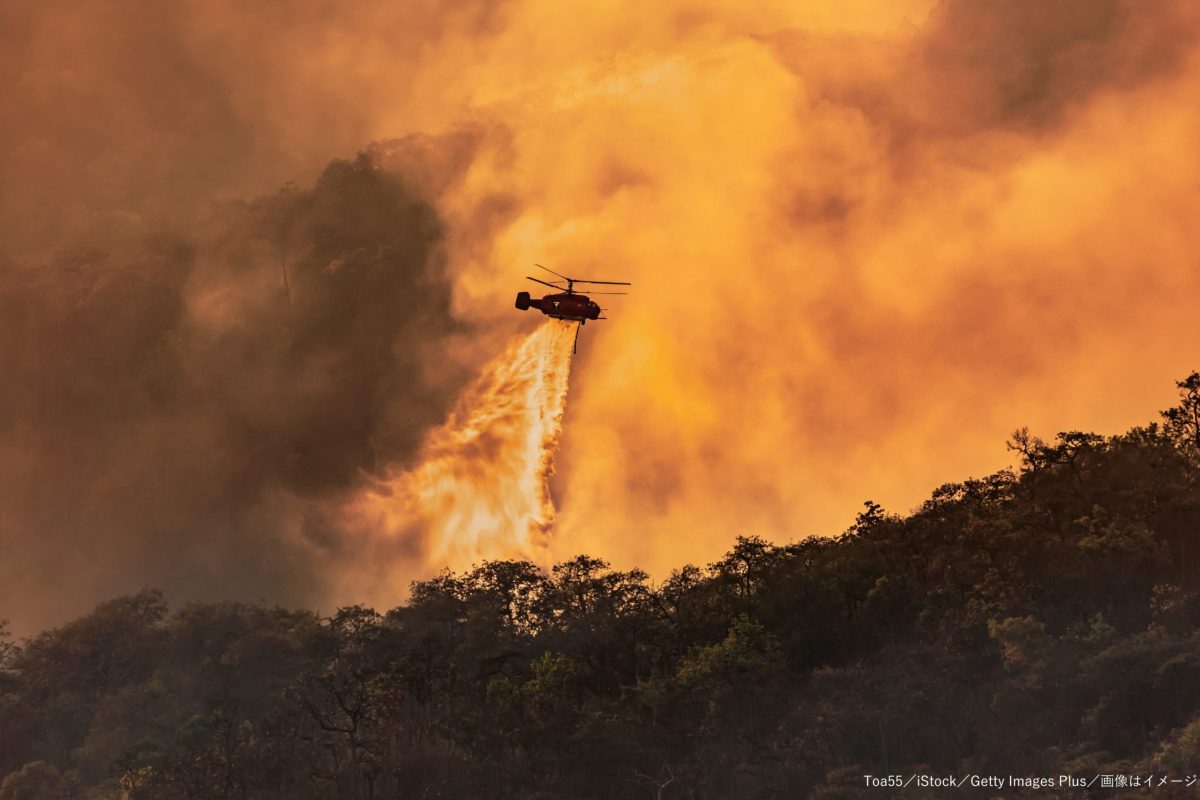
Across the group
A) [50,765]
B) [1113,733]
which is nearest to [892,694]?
[1113,733]

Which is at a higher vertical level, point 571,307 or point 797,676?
point 571,307

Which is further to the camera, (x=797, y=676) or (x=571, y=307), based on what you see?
(x=571, y=307)

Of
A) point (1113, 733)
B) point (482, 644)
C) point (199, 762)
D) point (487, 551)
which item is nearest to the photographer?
point (1113, 733)

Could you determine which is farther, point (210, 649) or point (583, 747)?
point (210, 649)

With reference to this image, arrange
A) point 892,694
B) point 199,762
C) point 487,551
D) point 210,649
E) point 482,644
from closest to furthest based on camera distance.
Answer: point 892,694 → point 199,762 → point 482,644 → point 210,649 → point 487,551

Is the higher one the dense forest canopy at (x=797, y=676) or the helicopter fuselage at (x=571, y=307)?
the helicopter fuselage at (x=571, y=307)

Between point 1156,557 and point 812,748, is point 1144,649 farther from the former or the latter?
point 812,748

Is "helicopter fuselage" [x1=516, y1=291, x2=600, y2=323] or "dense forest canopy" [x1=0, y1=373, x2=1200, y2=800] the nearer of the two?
"dense forest canopy" [x1=0, y1=373, x2=1200, y2=800]

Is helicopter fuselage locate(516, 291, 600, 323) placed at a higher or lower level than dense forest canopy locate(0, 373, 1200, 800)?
higher
